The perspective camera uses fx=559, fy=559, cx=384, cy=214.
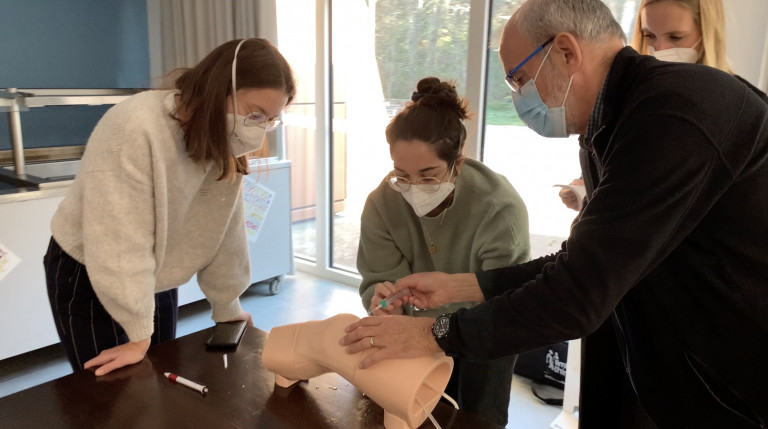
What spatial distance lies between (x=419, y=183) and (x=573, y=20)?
56 cm

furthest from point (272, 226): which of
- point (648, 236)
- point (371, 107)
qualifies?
point (648, 236)

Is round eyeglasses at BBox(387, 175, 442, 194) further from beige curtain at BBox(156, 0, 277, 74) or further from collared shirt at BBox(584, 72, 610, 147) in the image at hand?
beige curtain at BBox(156, 0, 277, 74)

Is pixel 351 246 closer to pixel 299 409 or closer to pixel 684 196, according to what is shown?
pixel 299 409

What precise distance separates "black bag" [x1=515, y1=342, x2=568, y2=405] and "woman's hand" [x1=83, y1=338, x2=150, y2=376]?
5.62 ft

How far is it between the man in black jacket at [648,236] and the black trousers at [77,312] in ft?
2.18

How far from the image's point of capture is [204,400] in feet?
3.47

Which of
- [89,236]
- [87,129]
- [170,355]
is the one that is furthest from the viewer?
[87,129]

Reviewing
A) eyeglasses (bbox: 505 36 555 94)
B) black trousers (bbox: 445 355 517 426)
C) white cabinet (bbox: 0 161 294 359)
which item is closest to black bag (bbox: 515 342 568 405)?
black trousers (bbox: 445 355 517 426)

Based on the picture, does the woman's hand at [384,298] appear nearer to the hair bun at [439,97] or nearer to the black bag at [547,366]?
the hair bun at [439,97]

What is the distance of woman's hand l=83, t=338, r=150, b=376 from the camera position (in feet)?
3.83

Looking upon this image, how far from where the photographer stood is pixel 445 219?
1.40 m

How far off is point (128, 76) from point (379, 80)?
175cm

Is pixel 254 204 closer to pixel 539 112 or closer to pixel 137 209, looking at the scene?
pixel 137 209

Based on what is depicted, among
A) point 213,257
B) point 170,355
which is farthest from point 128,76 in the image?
point 170,355
